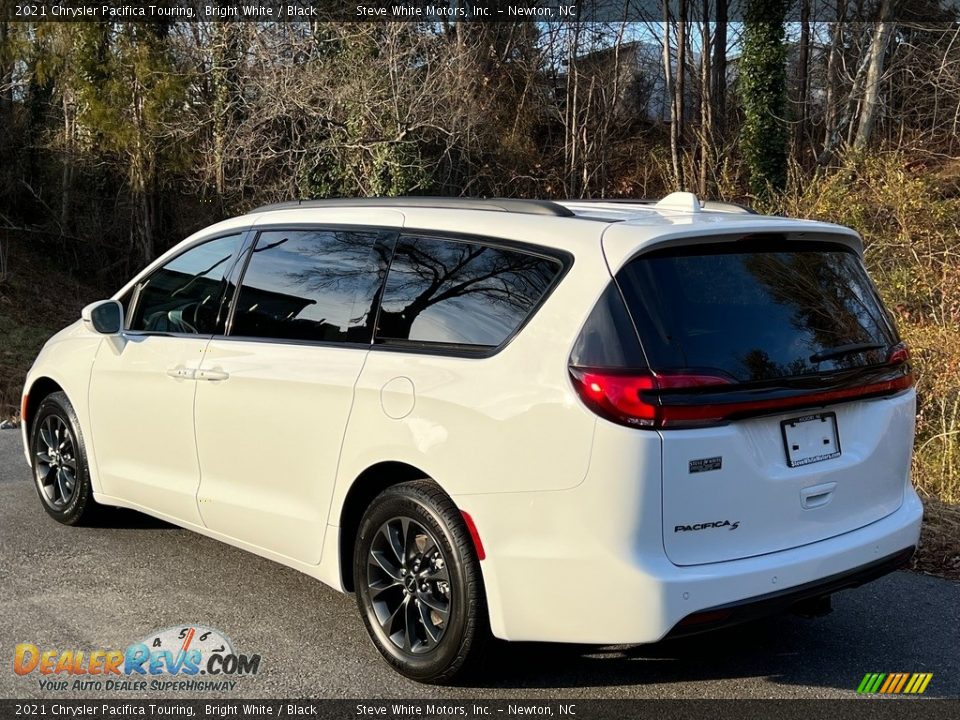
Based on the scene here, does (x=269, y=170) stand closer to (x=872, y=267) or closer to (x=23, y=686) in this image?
(x=872, y=267)

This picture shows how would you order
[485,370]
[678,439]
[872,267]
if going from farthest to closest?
Result: [872,267]
[485,370]
[678,439]

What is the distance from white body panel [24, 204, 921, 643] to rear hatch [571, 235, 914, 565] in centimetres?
1

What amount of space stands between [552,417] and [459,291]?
0.74 meters

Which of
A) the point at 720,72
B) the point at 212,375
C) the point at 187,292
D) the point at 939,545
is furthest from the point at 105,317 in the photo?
the point at 720,72

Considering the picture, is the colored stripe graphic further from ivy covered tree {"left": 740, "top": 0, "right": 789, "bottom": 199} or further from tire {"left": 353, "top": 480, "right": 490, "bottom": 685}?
ivy covered tree {"left": 740, "top": 0, "right": 789, "bottom": 199}

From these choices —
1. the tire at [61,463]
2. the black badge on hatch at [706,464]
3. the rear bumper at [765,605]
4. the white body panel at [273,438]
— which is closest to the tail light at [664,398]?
the black badge on hatch at [706,464]

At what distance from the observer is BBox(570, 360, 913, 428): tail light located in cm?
325

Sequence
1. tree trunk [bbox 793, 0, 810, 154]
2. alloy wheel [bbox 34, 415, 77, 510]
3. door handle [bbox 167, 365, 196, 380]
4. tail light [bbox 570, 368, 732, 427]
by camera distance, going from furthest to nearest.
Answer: tree trunk [bbox 793, 0, 810, 154] < alloy wheel [bbox 34, 415, 77, 510] < door handle [bbox 167, 365, 196, 380] < tail light [bbox 570, 368, 732, 427]

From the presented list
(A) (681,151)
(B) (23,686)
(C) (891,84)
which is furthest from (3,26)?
(B) (23,686)

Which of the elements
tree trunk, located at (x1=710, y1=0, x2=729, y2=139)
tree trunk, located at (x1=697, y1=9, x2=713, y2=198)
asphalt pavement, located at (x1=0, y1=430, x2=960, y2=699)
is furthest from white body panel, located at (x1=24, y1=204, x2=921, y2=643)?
tree trunk, located at (x1=710, y1=0, x2=729, y2=139)

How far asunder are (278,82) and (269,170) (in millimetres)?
2312

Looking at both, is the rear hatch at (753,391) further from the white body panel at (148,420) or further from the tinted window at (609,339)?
the white body panel at (148,420)

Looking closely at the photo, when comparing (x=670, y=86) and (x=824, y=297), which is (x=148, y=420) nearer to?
(x=824, y=297)

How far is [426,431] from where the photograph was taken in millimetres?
3707
